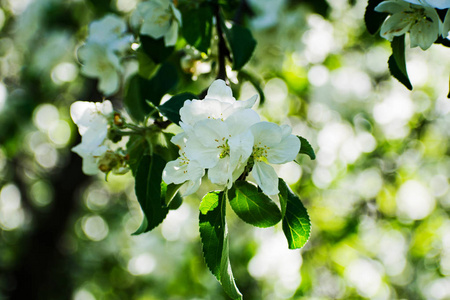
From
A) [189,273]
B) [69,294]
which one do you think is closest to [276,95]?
[189,273]

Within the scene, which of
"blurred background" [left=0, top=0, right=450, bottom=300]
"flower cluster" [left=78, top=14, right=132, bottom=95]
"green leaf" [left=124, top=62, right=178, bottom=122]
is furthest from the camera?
"blurred background" [left=0, top=0, right=450, bottom=300]

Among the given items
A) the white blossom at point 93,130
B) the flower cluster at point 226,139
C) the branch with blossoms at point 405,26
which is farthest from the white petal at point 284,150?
the white blossom at point 93,130

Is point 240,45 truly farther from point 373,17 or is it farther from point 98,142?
point 98,142

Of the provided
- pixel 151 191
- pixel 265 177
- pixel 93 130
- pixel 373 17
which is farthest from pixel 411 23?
pixel 93 130

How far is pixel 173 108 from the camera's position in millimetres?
997

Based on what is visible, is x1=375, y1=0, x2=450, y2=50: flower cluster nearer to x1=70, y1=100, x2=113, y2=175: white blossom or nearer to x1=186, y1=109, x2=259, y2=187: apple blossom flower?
x1=186, y1=109, x2=259, y2=187: apple blossom flower

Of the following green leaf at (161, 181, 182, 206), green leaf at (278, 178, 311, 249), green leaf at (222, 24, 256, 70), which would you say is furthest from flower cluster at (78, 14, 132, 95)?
green leaf at (278, 178, 311, 249)

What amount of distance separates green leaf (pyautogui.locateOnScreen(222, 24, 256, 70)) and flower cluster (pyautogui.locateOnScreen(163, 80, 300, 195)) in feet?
1.38

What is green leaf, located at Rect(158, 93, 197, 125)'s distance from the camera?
96cm

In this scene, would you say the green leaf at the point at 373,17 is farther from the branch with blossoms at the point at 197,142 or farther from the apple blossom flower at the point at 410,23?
the branch with blossoms at the point at 197,142

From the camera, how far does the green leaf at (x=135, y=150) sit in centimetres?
113

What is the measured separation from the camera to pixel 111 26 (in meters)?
1.58

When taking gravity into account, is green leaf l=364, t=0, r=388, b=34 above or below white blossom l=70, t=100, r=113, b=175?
above

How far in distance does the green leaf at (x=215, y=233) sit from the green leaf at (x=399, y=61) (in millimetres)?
569
